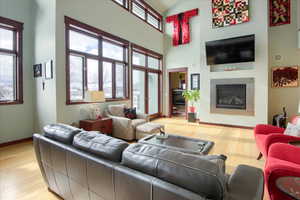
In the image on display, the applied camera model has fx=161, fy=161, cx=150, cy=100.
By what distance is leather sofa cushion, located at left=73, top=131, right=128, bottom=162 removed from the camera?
3.78ft

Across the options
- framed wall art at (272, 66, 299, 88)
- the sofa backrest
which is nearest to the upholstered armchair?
the sofa backrest

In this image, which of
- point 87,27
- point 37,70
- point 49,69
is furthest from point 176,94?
point 37,70

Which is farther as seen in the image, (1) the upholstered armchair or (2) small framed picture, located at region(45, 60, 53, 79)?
(1) the upholstered armchair

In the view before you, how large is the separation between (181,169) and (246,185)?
38 centimetres

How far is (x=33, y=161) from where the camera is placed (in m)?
2.81

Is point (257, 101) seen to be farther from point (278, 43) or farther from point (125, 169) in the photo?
point (125, 169)

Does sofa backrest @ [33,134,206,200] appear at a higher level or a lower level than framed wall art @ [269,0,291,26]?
Answer: lower

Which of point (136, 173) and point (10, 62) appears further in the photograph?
point (10, 62)

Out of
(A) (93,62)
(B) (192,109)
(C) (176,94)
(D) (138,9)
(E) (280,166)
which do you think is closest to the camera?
(E) (280,166)

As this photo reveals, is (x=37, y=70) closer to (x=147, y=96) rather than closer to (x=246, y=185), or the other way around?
(x=147, y=96)

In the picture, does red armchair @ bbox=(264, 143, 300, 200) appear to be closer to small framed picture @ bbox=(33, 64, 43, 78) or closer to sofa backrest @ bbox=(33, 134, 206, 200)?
sofa backrest @ bbox=(33, 134, 206, 200)

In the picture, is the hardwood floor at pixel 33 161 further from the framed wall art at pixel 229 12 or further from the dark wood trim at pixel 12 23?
the framed wall art at pixel 229 12

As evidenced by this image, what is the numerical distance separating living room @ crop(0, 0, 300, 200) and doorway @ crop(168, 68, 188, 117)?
10 cm

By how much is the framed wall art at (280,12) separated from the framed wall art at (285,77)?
4.80 feet
